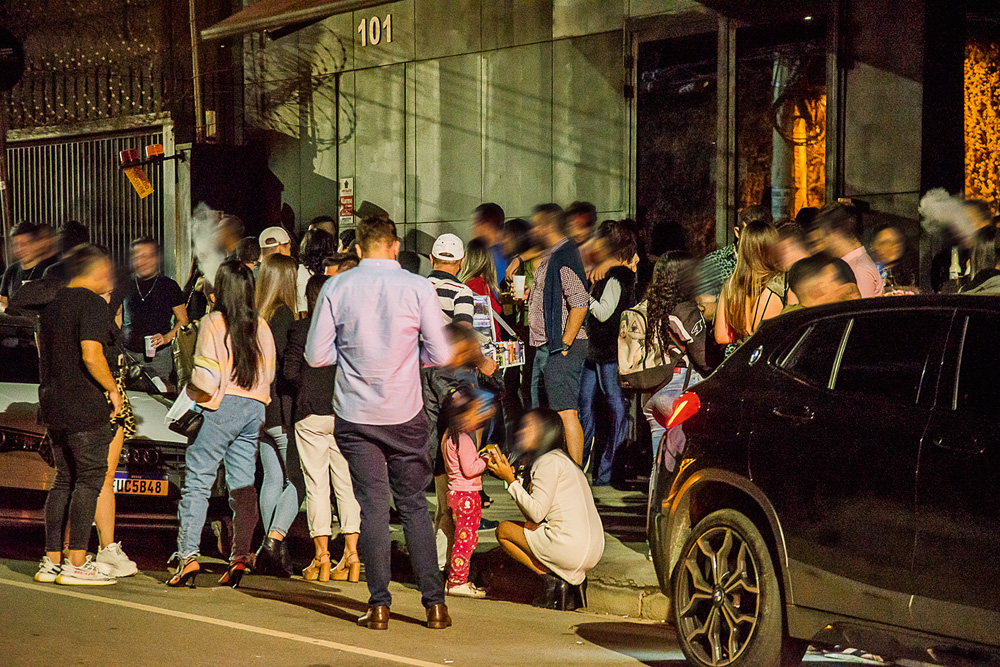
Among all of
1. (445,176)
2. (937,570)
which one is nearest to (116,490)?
(937,570)

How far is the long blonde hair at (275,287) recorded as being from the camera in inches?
357

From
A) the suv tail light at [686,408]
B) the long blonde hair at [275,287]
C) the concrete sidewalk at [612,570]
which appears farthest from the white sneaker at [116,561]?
the suv tail light at [686,408]

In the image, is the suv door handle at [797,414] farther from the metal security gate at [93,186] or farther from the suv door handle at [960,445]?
the metal security gate at [93,186]

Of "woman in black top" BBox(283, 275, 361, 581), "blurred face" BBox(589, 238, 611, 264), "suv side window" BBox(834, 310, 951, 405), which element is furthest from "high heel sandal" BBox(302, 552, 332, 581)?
"suv side window" BBox(834, 310, 951, 405)

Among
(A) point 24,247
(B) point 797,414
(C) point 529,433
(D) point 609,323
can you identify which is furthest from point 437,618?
(A) point 24,247

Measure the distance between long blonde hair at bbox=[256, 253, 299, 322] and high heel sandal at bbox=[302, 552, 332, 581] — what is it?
1570mm

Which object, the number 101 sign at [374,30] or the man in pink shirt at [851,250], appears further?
the number 101 sign at [374,30]

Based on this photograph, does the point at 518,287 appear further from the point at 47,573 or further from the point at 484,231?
the point at 47,573

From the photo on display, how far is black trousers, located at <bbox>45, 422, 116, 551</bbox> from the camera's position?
8.30m

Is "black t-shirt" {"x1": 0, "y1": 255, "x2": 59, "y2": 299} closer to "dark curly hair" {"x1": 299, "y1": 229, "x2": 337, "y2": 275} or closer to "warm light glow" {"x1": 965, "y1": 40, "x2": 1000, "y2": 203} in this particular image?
"dark curly hair" {"x1": 299, "y1": 229, "x2": 337, "y2": 275}

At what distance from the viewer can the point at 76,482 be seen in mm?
8352

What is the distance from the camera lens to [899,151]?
36.1 ft

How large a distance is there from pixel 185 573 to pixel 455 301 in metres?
2.41

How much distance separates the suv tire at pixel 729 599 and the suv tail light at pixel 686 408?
19.3 inches
